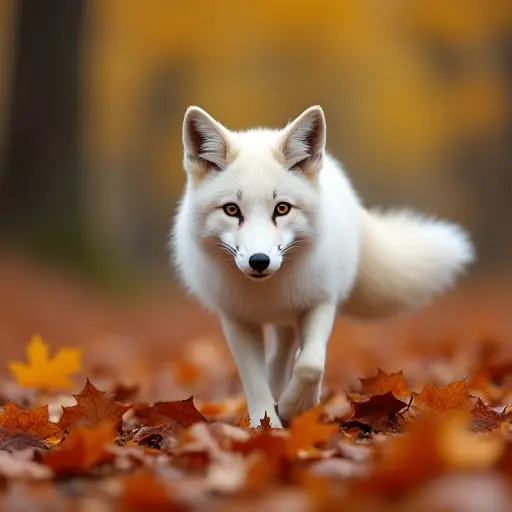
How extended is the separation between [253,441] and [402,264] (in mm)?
2596

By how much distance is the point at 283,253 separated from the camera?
414 centimetres

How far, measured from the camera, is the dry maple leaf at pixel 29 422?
3.78 meters

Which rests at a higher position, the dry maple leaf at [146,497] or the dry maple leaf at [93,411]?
the dry maple leaf at [93,411]

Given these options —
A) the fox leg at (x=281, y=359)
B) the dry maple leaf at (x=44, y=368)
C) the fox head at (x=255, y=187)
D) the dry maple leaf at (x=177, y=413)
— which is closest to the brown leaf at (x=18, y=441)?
the dry maple leaf at (x=177, y=413)

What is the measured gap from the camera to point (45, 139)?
11.6 meters

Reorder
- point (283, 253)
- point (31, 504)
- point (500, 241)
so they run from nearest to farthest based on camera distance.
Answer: point (31, 504)
point (283, 253)
point (500, 241)

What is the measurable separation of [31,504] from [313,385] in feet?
6.75

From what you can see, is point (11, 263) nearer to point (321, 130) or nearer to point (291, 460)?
point (321, 130)

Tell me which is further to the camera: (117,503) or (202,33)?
(202,33)

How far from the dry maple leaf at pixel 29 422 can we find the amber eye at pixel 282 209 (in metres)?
1.33

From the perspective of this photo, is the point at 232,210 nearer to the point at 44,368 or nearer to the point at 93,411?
the point at 93,411

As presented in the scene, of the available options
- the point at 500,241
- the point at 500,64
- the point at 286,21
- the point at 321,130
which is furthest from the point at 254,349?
the point at 286,21

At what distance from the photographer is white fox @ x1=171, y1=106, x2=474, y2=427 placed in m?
4.11

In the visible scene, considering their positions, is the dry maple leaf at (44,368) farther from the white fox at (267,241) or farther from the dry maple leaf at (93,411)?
the dry maple leaf at (93,411)
